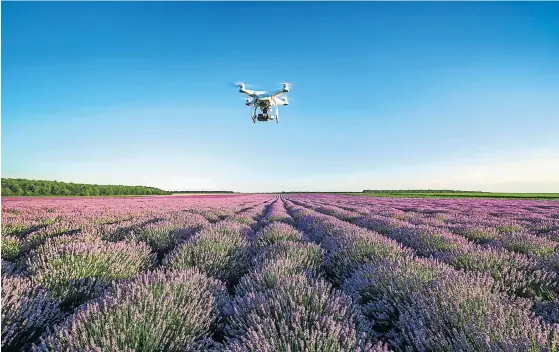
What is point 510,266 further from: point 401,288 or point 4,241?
point 4,241

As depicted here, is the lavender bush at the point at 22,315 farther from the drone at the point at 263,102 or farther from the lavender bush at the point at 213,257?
the drone at the point at 263,102

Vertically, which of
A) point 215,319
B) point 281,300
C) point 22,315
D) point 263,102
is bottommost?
point 215,319

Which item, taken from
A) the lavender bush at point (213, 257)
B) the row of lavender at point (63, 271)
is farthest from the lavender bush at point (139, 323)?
the lavender bush at point (213, 257)

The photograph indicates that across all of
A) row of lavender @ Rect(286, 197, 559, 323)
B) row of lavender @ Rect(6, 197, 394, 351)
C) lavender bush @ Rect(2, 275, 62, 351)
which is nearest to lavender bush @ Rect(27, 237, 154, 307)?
lavender bush @ Rect(2, 275, 62, 351)

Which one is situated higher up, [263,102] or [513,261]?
[263,102]

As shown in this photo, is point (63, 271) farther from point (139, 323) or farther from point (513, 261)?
point (513, 261)

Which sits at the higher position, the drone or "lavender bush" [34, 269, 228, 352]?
the drone

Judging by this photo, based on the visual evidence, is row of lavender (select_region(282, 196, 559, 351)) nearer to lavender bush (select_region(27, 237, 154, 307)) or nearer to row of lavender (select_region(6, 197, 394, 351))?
row of lavender (select_region(6, 197, 394, 351))

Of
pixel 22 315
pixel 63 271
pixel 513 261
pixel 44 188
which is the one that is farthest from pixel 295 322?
pixel 44 188

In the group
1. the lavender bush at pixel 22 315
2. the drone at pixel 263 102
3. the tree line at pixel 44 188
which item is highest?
the drone at pixel 263 102
